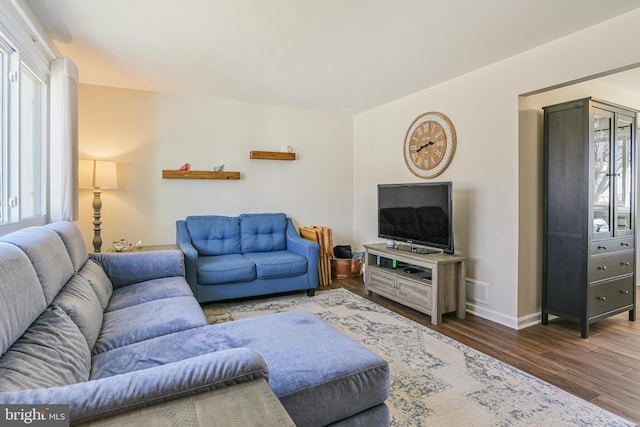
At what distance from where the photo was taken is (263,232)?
169 inches

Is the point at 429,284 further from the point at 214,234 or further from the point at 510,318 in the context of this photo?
the point at 214,234

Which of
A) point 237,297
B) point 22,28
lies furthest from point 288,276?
point 22,28

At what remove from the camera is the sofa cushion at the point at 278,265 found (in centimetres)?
361

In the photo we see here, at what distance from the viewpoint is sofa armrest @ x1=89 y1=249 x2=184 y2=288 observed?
2670 millimetres

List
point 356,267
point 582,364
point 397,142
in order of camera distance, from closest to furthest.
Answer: point 582,364
point 397,142
point 356,267

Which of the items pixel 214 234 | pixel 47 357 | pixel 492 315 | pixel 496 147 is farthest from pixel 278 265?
pixel 47 357

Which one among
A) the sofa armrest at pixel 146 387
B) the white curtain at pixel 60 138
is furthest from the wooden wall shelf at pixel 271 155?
the sofa armrest at pixel 146 387

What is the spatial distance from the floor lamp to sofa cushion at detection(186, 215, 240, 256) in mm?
890

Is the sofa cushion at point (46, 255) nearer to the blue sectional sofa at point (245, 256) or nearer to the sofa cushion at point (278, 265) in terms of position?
the blue sectional sofa at point (245, 256)

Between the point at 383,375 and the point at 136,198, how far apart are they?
368 centimetres

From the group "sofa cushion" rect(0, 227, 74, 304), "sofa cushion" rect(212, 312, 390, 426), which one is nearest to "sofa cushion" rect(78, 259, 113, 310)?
"sofa cushion" rect(0, 227, 74, 304)

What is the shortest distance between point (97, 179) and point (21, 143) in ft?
3.62

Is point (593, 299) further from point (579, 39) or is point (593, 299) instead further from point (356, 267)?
point (356, 267)

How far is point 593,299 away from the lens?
9.30 feet
